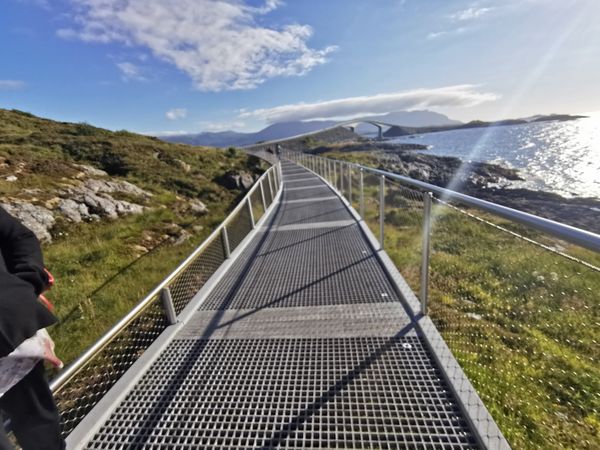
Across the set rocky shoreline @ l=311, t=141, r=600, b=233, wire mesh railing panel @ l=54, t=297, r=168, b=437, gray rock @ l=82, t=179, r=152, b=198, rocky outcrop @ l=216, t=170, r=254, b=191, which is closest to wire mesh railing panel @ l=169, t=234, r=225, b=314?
wire mesh railing panel @ l=54, t=297, r=168, b=437

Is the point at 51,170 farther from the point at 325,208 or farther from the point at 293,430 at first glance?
the point at 293,430

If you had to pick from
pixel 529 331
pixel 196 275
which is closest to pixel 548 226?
pixel 529 331

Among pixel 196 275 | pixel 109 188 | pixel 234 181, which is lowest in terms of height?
pixel 234 181

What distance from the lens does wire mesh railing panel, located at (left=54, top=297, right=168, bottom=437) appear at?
9.05ft

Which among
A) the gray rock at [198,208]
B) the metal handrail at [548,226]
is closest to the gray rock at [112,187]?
the gray rock at [198,208]

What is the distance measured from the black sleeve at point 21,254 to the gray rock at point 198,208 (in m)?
11.2

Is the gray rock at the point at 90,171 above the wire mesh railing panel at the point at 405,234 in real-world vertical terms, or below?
above

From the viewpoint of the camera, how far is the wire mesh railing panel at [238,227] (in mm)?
5974

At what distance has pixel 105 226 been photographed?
8.85 meters

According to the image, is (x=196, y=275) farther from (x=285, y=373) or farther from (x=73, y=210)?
(x=73, y=210)

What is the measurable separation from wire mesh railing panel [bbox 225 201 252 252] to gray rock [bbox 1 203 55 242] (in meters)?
4.52

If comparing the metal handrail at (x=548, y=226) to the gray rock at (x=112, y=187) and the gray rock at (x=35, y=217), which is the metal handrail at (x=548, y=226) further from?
the gray rock at (x=112, y=187)

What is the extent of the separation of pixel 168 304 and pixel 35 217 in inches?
265

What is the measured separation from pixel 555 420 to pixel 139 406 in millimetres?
3174
